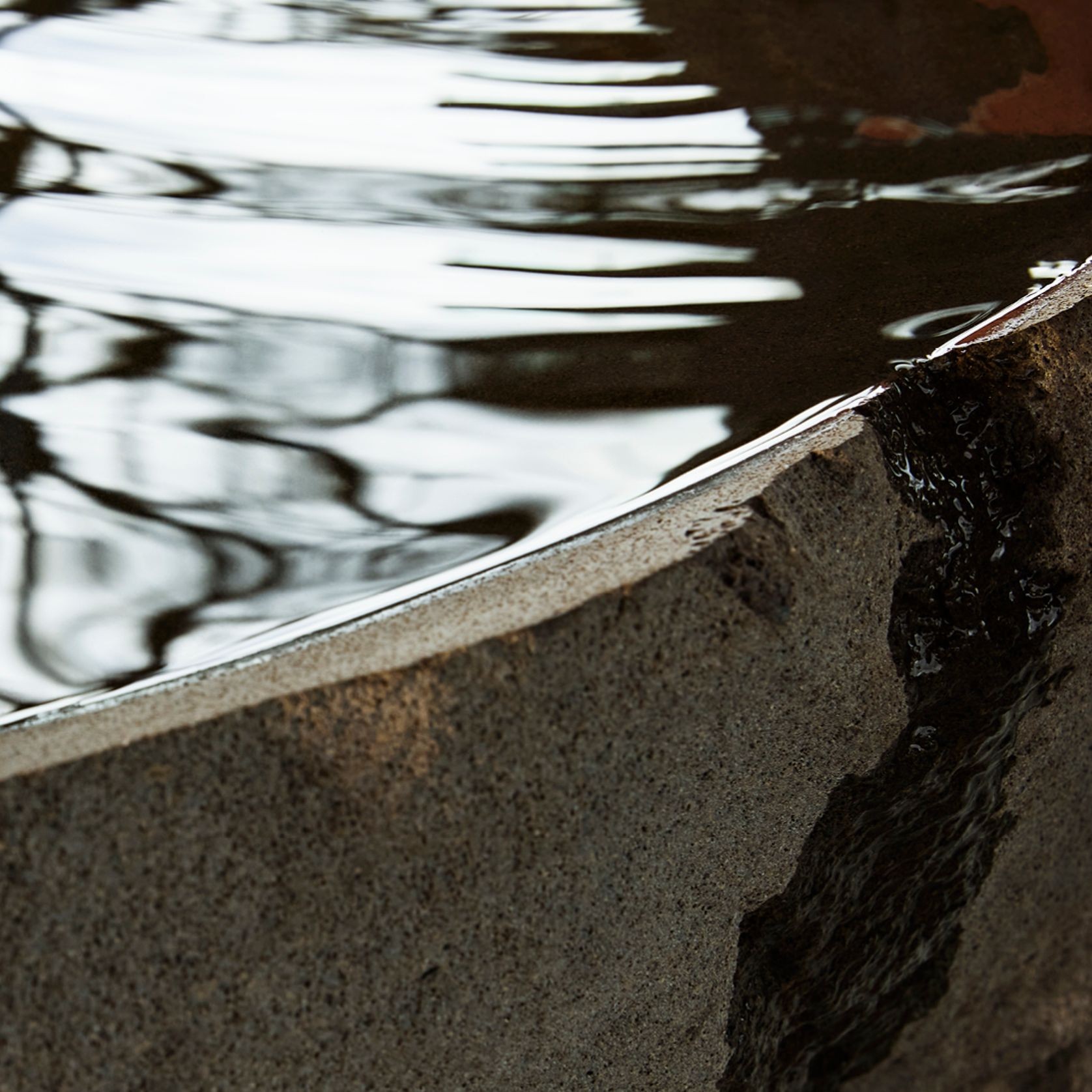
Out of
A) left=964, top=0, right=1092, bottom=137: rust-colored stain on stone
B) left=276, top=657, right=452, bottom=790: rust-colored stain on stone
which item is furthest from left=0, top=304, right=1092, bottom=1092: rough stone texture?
left=964, top=0, right=1092, bottom=137: rust-colored stain on stone

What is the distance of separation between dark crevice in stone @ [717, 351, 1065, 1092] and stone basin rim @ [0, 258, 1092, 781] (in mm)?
123

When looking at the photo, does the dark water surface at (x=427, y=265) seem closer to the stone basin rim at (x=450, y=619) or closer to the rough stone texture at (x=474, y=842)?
the stone basin rim at (x=450, y=619)

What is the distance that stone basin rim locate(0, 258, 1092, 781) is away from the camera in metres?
0.77

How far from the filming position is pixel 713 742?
3.08ft

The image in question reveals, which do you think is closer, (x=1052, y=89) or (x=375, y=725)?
(x=375, y=725)

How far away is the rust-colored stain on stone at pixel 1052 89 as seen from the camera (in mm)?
1631

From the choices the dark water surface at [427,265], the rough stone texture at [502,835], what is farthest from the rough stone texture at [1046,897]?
the dark water surface at [427,265]

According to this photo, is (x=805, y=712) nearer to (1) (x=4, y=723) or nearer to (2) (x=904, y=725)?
(2) (x=904, y=725)

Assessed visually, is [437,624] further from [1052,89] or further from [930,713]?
[1052,89]

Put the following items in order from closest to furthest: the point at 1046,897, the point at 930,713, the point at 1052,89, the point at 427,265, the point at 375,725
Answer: the point at 375,725 → the point at 930,713 → the point at 427,265 → the point at 1046,897 → the point at 1052,89

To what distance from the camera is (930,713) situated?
1128 millimetres

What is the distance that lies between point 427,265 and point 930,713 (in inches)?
27.0

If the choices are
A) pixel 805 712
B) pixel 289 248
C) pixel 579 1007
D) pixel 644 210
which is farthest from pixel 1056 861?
pixel 289 248

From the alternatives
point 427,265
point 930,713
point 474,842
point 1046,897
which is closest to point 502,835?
point 474,842
